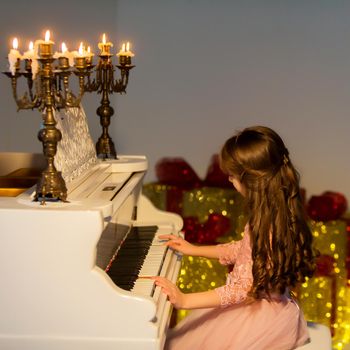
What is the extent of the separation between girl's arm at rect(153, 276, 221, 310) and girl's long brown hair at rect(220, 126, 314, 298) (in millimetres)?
135

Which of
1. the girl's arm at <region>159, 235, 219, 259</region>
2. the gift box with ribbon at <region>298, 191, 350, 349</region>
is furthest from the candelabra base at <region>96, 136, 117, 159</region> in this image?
the gift box with ribbon at <region>298, 191, 350, 349</region>

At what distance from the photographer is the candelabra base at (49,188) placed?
2.38m

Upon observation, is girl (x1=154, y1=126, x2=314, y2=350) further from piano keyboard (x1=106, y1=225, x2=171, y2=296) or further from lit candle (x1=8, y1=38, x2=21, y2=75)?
lit candle (x1=8, y1=38, x2=21, y2=75)

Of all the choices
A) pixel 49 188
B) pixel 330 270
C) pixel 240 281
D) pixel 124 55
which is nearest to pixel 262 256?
pixel 240 281

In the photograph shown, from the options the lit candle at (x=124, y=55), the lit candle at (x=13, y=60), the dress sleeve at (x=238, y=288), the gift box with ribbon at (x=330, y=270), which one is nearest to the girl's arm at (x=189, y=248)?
the dress sleeve at (x=238, y=288)

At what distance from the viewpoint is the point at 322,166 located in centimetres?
435

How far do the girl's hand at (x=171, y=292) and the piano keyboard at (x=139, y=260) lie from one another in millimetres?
Answer: 26

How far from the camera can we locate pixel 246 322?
8.66ft

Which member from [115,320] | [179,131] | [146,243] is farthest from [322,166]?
[115,320]

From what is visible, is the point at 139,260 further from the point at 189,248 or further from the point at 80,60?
the point at 80,60

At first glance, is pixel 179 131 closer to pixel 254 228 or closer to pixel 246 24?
pixel 246 24

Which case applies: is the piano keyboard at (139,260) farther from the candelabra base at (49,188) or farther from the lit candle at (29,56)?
the lit candle at (29,56)

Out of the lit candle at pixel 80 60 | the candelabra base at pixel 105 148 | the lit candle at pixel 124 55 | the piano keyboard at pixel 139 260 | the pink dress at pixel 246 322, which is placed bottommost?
the pink dress at pixel 246 322

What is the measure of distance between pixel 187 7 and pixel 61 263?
2.41m
